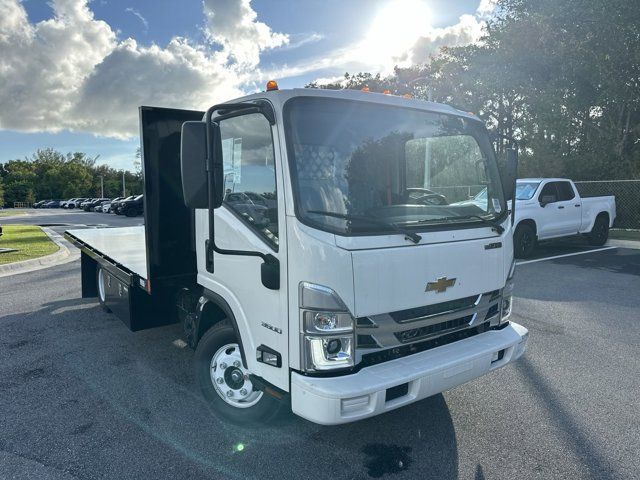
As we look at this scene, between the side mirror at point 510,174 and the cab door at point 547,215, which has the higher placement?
the side mirror at point 510,174

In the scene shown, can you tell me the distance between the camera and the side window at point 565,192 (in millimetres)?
11502

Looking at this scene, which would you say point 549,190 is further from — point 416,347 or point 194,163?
point 194,163

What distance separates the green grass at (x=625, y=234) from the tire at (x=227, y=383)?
15.4 metres

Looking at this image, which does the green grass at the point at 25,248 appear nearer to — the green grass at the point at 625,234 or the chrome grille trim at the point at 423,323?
the chrome grille trim at the point at 423,323

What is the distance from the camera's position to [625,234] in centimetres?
1570

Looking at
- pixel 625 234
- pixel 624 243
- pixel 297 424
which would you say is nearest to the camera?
pixel 297 424

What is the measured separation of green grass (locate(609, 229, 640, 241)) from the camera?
48.8ft

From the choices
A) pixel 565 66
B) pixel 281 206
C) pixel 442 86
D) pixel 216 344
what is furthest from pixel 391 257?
pixel 442 86

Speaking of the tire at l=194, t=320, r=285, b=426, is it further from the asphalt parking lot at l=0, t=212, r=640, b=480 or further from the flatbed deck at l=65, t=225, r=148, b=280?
the flatbed deck at l=65, t=225, r=148, b=280

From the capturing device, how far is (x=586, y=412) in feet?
11.7

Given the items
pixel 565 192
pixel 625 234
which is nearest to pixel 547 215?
pixel 565 192

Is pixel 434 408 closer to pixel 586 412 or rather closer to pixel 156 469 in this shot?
pixel 586 412

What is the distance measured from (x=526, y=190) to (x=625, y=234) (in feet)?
23.2

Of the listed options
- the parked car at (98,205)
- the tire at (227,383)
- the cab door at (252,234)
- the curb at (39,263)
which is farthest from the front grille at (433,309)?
the parked car at (98,205)
